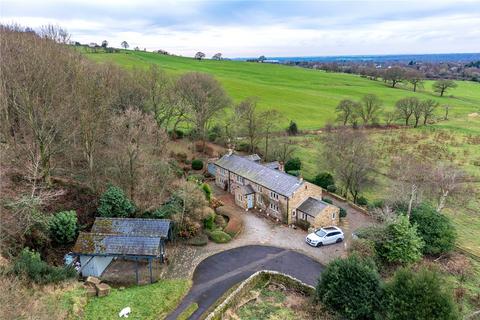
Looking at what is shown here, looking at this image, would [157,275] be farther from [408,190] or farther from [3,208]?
[408,190]

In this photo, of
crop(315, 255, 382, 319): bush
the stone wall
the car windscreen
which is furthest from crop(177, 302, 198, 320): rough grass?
the stone wall

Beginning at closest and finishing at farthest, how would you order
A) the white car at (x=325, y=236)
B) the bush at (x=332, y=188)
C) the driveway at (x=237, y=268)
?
the driveway at (x=237, y=268) → the white car at (x=325, y=236) → the bush at (x=332, y=188)

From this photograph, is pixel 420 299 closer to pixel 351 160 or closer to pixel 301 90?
pixel 351 160

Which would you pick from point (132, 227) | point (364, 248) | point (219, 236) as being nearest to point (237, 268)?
point (219, 236)

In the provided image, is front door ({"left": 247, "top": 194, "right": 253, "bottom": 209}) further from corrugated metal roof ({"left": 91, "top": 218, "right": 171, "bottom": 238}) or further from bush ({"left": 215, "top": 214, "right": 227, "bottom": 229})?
corrugated metal roof ({"left": 91, "top": 218, "right": 171, "bottom": 238})

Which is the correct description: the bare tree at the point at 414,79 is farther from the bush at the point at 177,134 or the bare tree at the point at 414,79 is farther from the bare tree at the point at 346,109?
the bush at the point at 177,134

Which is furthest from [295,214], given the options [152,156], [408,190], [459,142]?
[459,142]

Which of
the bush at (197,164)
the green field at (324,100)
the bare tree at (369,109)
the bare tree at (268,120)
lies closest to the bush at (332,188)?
the green field at (324,100)
